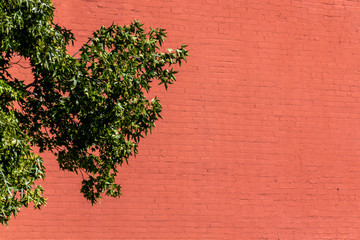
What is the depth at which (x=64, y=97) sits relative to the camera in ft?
20.6

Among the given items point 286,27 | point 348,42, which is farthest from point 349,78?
point 286,27

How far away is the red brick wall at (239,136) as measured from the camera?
988 cm

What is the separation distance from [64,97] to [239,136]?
477cm

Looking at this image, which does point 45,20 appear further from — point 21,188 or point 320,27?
point 320,27

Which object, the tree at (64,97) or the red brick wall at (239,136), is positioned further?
the red brick wall at (239,136)

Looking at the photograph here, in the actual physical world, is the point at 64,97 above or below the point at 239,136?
below

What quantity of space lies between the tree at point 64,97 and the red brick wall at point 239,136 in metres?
3.04

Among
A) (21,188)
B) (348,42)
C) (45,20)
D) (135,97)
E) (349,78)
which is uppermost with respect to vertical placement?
(348,42)

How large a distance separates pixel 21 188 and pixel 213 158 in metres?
5.18

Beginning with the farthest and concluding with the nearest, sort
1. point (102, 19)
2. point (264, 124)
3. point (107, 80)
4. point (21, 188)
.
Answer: point (264, 124) → point (102, 19) → point (107, 80) → point (21, 188)

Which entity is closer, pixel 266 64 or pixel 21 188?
pixel 21 188

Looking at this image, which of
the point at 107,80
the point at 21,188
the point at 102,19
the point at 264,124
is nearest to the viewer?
the point at 21,188

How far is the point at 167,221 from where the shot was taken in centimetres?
1002

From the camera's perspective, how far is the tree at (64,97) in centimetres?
546
